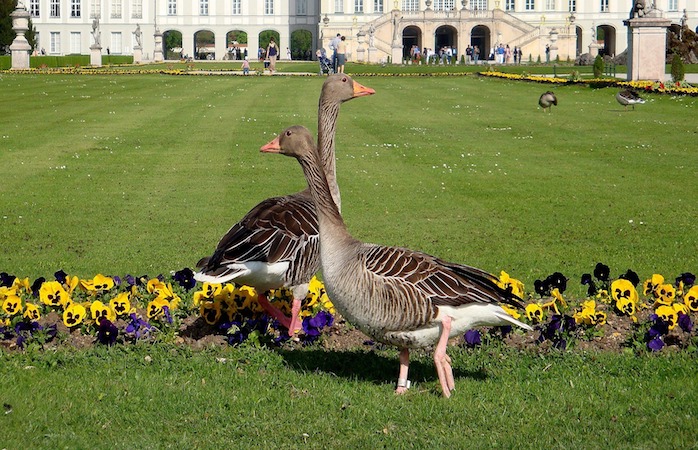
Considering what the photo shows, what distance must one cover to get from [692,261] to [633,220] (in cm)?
189

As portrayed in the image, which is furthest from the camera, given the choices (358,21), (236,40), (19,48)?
(236,40)

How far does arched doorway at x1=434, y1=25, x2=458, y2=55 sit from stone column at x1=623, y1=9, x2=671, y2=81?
189 feet

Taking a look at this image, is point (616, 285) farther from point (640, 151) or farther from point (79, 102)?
point (79, 102)

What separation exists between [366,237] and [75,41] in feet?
309

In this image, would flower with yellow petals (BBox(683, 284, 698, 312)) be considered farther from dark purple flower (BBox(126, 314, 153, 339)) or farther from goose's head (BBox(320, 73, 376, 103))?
dark purple flower (BBox(126, 314, 153, 339))

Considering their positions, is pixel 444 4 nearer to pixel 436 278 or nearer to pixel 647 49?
pixel 647 49

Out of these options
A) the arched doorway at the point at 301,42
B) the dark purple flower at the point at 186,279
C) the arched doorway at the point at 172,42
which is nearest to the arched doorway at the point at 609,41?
the arched doorway at the point at 301,42

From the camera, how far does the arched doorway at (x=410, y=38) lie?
93.6m

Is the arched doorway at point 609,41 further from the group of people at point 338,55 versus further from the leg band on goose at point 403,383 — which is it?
the leg band on goose at point 403,383

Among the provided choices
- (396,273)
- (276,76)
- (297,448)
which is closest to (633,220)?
(396,273)

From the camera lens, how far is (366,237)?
32.4 feet

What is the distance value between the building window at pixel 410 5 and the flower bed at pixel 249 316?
89131 millimetres

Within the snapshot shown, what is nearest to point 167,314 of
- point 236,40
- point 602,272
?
point 602,272

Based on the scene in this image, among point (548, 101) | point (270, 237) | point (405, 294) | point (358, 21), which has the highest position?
point (358, 21)
